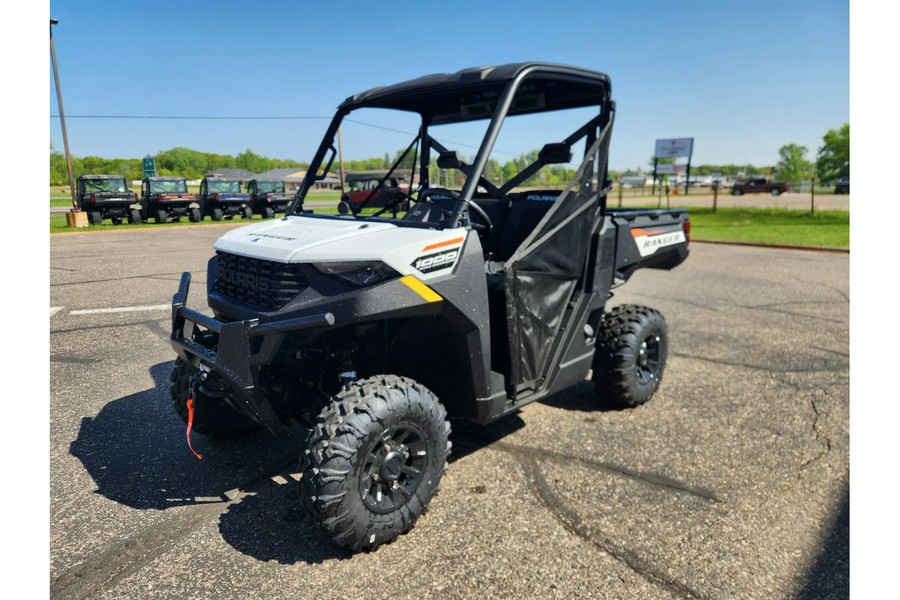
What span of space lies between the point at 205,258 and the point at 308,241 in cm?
1076

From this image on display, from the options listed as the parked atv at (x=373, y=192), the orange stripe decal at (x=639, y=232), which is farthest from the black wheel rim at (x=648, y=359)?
the parked atv at (x=373, y=192)

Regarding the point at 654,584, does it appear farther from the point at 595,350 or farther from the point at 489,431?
the point at 595,350

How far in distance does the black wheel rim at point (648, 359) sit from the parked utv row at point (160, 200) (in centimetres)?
1948

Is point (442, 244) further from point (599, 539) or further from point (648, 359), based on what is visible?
point (648, 359)

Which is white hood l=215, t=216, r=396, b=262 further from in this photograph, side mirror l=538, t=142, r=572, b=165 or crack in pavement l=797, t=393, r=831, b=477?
crack in pavement l=797, t=393, r=831, b=477

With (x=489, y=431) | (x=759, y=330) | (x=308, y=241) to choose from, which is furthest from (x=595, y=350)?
(x=759, y=330)

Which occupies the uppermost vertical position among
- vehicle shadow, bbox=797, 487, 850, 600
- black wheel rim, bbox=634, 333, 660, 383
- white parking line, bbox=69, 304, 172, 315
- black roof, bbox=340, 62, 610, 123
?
black roof, bbox=340, 62, 610, 123

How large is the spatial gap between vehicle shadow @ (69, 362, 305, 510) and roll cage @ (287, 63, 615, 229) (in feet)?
5.15

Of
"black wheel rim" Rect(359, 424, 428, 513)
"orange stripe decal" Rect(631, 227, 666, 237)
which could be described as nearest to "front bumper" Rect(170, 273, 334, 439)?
"black wheel rim" Rect(359, 424, 428, 513)

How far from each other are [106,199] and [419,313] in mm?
24345

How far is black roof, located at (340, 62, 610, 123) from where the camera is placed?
3152mm

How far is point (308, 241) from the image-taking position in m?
2.80

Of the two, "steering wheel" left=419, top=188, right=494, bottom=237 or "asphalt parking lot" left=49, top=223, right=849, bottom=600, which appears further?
"steering wheel" left=419, top=188, right=494, bottom=237

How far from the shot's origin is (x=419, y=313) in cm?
272
